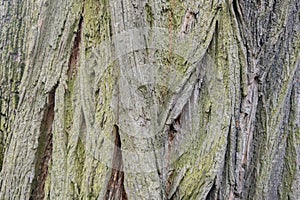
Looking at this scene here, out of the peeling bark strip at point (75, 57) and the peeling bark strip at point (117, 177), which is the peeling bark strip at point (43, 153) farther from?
the peeling bark strip at point (117, 177)

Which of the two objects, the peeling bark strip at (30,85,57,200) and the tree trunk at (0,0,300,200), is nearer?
the tree trunk at (0,0,300,200)

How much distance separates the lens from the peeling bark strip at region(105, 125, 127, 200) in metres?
1.54

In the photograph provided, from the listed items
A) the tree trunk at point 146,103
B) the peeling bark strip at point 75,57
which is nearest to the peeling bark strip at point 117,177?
the tree trunk at point 146,103

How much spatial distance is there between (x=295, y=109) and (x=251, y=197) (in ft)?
1.39

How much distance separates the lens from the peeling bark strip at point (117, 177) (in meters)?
1.54

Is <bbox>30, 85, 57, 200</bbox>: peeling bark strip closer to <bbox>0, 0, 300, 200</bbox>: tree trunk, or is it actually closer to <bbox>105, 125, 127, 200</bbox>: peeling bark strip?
<bbox>0, 0, 300, 200</bbox>: tree trunk

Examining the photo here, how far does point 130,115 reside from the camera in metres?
1.51

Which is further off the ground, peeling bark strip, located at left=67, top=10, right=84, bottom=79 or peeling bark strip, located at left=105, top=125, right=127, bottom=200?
peeling bark strip, located at left=67, top=10, right=84, bottom=79

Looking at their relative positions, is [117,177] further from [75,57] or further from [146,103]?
[75,57]

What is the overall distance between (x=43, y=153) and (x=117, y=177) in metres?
0.34

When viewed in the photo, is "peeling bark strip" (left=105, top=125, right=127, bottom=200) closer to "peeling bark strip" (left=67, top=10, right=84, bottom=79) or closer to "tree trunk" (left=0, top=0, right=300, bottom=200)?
"tree trunk" (left=0, top=0, right=300, bottom=200)

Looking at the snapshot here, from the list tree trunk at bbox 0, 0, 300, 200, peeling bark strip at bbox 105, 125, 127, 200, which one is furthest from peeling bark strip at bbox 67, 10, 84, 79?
peeling bark strip at bbox 105, 125, 127, 200

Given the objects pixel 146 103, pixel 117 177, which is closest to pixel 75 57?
pixel 146 103

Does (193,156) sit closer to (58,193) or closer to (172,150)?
(172,150)
